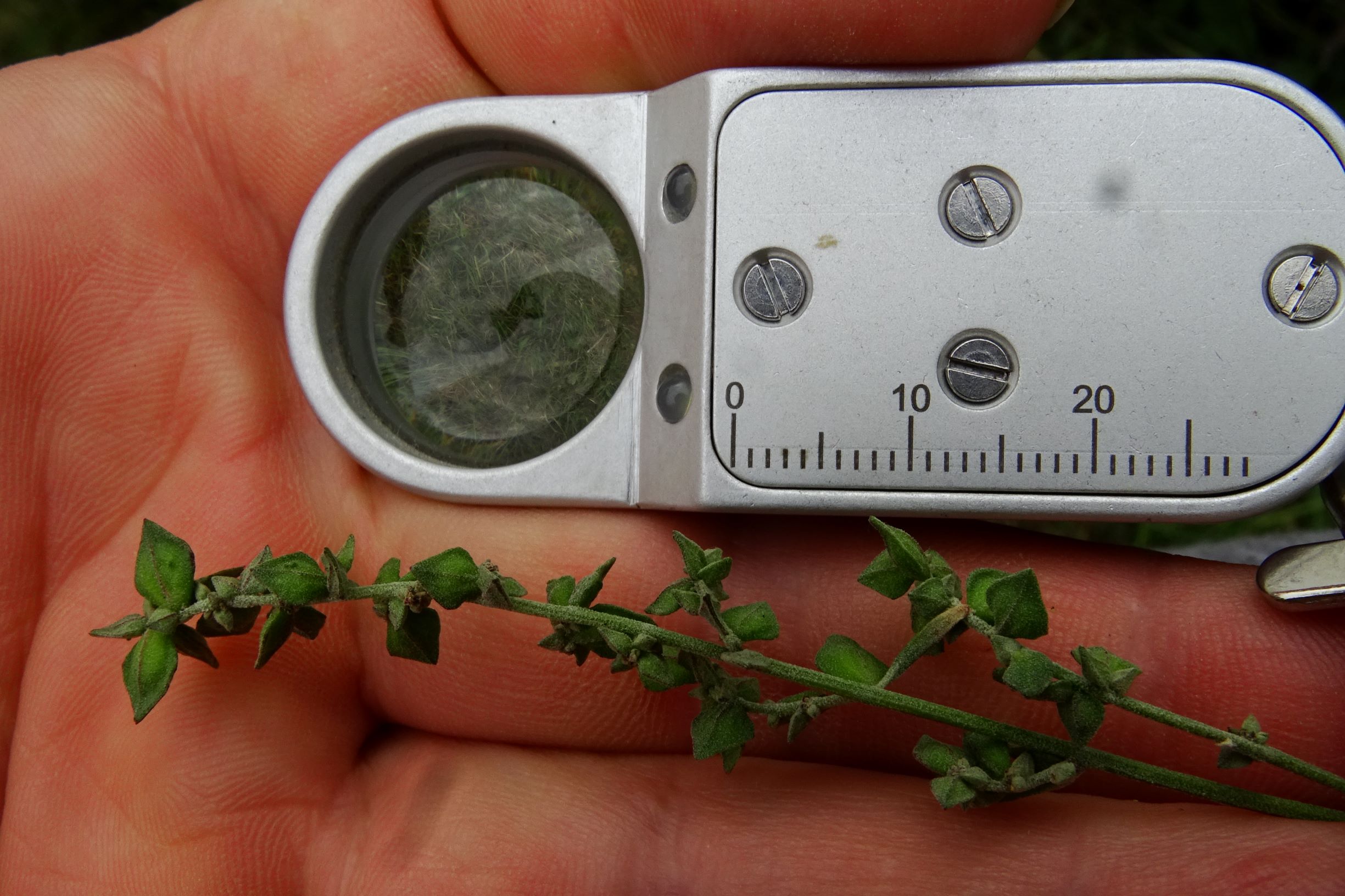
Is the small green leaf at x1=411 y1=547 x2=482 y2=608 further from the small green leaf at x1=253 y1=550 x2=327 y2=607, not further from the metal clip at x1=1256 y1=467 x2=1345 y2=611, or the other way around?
the metal clip at x1=1256 y1=467 x2=1345 y2=611

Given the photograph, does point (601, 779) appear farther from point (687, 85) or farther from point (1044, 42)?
point (1044, 42)

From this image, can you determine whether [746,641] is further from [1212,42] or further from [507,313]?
[1212,42]

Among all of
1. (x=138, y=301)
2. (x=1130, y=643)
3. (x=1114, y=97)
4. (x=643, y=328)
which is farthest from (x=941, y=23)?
(x=138, y=301)

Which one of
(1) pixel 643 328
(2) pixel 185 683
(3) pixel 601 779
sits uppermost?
(1) pixel 643 328

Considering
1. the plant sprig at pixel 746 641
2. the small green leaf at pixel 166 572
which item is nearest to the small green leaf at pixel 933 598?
the plant sprig at pixel 746 641

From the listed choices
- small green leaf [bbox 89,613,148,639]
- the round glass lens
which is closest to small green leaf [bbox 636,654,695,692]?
the round glass lens

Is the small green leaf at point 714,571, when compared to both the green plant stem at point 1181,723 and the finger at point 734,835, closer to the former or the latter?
the green plant stem at point 1181,723

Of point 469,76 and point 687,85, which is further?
point 469,76
